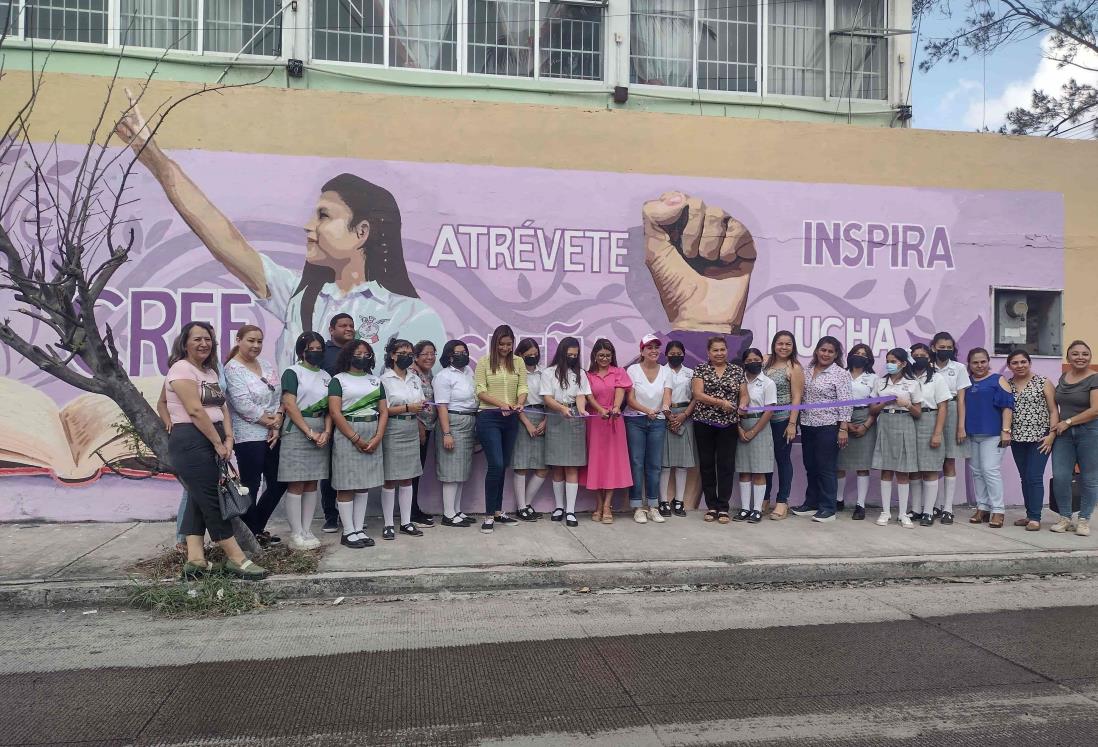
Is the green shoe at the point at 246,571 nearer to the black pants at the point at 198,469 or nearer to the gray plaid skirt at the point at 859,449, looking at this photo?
the black pants at the point at 198,469

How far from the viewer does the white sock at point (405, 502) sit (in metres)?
7.36

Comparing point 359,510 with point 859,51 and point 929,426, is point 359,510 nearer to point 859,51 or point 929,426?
point 929,426

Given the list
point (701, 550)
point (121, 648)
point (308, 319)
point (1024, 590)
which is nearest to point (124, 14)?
point (308, 319)

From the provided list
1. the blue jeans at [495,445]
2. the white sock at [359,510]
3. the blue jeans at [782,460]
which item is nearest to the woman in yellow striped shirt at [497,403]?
the blue jeans at [495,445]

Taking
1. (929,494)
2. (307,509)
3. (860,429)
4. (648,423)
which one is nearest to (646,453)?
(648,423)

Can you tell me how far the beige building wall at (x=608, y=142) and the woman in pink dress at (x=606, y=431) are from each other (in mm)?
2430

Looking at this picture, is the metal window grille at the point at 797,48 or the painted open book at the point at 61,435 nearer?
the painted open book at the point at 61,435

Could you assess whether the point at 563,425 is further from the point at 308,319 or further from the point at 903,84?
the point at 903,84

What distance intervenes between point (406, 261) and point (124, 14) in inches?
176

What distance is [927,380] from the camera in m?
8.15

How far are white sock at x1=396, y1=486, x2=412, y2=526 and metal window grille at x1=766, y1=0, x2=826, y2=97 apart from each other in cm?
706

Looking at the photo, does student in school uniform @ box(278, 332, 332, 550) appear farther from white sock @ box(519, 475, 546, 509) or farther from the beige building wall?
the beige building wall

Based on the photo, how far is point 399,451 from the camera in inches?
281

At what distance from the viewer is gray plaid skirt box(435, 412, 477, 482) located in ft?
25.0
